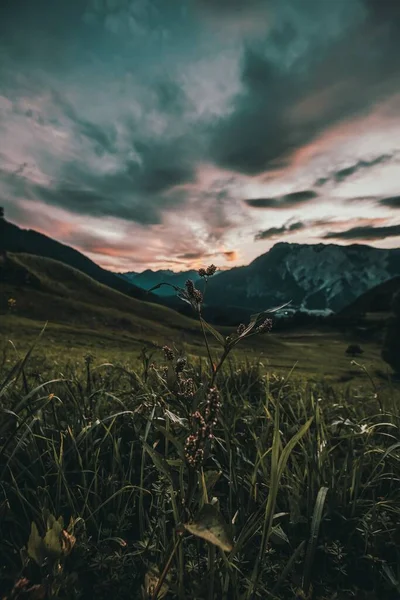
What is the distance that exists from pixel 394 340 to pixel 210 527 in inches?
2712

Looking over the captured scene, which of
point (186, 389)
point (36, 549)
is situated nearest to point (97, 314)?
point (36, 549)

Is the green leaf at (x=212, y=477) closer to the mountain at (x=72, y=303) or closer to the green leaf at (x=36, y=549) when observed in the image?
the green leaf at (x=36, y=549)

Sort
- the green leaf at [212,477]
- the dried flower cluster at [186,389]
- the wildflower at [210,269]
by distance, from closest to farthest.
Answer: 1. the green leaf at [212,477]
2. the dried flower cluster at [186,389]
3. the wildflower at [210,269]

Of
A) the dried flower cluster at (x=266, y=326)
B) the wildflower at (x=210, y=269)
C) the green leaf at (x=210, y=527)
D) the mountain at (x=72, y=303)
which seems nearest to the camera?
the green leaf at (x=210, y=527)

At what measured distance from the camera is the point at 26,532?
8.41ft

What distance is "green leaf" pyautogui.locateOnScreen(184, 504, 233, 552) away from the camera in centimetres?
131

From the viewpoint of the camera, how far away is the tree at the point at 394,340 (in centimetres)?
5971

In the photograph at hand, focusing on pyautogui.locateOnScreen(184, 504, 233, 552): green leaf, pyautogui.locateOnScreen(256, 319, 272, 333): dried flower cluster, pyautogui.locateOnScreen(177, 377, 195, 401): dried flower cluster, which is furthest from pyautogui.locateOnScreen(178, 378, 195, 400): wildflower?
pyautogui.locateOnScreen(184, 504, 233, 552): green leaf

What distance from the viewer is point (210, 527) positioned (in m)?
1.37

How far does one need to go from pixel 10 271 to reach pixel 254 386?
122354 mm

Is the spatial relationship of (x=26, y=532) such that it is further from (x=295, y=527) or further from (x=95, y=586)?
(x=295, y=527)

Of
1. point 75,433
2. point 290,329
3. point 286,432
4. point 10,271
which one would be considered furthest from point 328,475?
point 290,329

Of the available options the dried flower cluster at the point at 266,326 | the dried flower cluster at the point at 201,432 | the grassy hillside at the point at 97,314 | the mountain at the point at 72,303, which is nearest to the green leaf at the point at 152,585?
the dried flower cluster at the point at 201,432

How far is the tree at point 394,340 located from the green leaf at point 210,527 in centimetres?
6639
